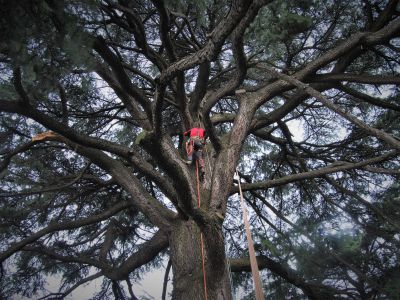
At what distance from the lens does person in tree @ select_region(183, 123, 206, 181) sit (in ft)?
13.0

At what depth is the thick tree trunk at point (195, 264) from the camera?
2.73m

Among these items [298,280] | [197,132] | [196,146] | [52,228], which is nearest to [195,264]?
[196,146]

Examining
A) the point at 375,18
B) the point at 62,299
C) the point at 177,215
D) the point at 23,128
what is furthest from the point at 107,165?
the point at 375,18

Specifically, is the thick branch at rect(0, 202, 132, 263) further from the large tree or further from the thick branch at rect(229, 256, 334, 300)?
the thick branch at rect(229, 256, 334, 300)

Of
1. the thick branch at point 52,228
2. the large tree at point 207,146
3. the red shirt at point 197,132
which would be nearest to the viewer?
the large tree at point 207,146

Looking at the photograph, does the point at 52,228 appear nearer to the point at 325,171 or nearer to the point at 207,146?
the point at 207,146

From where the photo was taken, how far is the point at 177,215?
3.75 meters

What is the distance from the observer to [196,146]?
398 centimetres

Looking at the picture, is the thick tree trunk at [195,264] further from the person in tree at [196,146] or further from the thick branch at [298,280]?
the thick branch at [298,280]

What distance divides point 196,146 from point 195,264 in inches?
57.2

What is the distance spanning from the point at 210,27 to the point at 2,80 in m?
2.90

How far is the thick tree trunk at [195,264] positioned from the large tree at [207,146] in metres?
0.01

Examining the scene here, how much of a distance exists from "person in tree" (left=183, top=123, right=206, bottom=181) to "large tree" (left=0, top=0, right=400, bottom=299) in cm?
14

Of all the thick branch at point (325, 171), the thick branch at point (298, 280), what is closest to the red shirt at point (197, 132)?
the thick branch at point (325, 171)
